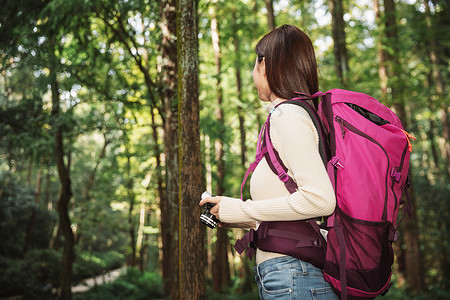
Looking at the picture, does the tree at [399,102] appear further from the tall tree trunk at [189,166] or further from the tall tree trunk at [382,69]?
the tall tree trunk at [189,166]

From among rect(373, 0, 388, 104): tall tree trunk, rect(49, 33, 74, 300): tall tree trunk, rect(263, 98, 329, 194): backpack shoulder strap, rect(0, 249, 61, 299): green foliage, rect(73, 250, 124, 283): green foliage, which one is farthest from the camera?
rect(73, 250, 124, 283): green foliage

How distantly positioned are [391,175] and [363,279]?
0.46 metres

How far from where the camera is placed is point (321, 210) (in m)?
1.53

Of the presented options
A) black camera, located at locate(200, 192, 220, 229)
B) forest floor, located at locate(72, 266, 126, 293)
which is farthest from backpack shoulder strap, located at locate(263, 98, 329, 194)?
forest floor, located at locate(72, 266, 126, 293)

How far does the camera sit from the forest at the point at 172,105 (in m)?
4.19

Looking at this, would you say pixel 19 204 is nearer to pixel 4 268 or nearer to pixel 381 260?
pixel 4 268

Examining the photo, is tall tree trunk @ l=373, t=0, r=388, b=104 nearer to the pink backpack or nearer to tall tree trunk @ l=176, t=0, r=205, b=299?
tall tree trunk @ l=176, t=0, r=205, b=299

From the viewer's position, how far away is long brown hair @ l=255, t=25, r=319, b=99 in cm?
179

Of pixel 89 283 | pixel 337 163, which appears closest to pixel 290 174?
pixel 337 163

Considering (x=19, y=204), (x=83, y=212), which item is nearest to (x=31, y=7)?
(x=83, y=212)

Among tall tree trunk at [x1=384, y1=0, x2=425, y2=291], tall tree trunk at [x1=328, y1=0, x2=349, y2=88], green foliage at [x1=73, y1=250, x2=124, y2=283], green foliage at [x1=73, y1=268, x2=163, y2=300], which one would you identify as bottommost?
green foliage at [x1=73, y1=250, x2=124, y2=283]

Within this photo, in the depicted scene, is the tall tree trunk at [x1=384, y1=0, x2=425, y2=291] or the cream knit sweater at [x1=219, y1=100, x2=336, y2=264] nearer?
the cream knit sweater at [x1=219, y1=100, x2=336, y2=264]

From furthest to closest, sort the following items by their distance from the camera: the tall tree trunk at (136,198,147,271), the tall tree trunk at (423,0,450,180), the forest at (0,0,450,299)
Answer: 1. the tall tree trunk at (136,198,147,271)
2. the tall tree trunk at (423,0,450,180)
3. the forest at (0,0,450,299)

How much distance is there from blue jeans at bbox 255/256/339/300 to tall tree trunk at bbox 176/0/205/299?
54.7 inches
